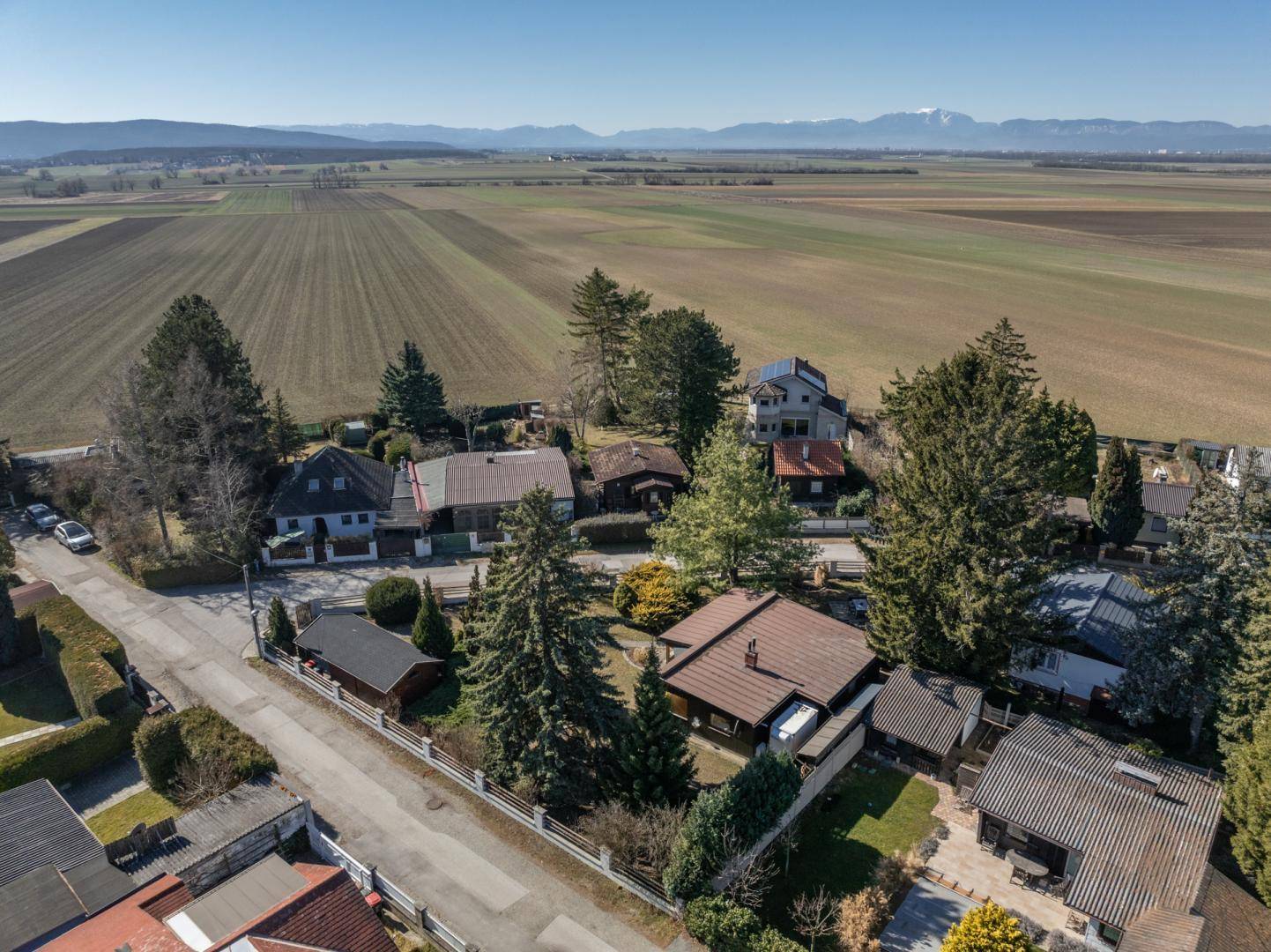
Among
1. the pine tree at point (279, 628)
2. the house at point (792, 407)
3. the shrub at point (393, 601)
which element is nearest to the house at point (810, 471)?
the house at point (792, 407)

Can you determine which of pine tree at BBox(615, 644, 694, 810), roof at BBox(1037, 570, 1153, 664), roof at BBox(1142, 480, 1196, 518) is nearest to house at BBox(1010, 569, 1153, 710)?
roof at BBox(1037, 570, 1153, 664)

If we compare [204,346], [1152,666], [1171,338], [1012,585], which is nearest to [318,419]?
[204,346]

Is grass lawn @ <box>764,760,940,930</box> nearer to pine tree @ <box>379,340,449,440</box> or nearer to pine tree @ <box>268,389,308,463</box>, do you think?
pine tree @ <box>379,340,449,440</box>

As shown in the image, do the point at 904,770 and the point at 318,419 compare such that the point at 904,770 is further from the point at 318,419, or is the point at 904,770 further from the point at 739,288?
the point at 739,288

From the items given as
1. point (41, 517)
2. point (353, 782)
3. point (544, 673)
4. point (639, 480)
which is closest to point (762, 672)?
point (544, 673)

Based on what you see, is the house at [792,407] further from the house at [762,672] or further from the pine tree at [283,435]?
the pine tree at [283,435]

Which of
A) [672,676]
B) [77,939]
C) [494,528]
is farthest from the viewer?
[494,528]

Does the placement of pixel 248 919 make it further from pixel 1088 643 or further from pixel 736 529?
pixel 1088 643
